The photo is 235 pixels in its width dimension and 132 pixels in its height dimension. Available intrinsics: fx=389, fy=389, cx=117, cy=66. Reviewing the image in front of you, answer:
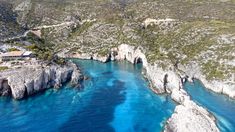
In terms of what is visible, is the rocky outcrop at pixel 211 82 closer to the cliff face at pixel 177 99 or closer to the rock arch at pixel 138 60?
the cliff face at pixel 177 99

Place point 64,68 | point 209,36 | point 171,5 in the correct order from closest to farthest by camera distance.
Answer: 1. point 64,68
2. point 209,36
3. point 171,5

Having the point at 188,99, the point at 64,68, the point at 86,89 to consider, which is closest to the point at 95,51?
the point at 64,68

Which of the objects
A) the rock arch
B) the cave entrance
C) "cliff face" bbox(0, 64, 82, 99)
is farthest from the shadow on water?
the rock arch

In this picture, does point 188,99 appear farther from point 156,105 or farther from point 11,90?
point 11,90

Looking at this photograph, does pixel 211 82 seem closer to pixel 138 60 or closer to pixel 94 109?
pixel 138 60

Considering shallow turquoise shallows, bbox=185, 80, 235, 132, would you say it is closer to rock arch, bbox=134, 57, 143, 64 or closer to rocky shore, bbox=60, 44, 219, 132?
rocky shore, bbox=60, 44, 219, 132

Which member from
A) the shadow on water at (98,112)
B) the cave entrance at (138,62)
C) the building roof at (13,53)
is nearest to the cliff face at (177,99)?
the cave entrance at (138,62)
